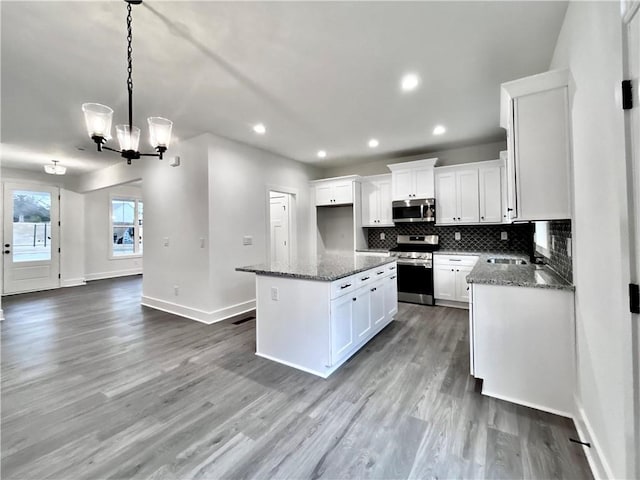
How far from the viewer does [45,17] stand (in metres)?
1.80

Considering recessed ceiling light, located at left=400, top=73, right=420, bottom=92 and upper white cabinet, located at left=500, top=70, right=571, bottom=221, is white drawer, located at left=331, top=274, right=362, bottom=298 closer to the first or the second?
upper white cabinet, located at left=500, top=70, right=571, bottom=221

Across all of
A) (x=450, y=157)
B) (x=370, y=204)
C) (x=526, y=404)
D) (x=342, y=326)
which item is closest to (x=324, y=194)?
(x=370, y=204)

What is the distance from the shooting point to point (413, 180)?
489cm

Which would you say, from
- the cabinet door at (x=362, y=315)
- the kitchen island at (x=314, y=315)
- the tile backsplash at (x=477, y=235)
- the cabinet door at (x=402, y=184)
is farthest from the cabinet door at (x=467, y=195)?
the cabinet door at (x=362, y=315)

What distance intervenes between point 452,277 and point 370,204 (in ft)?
6.71

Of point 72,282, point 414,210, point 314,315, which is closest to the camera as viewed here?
point 314,315

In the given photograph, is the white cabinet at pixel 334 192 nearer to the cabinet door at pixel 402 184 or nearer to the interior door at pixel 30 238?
the cabinet door at pixel 402 184

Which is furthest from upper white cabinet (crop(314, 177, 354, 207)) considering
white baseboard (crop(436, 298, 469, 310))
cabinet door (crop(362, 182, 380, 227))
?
white baseboard (crop(436, 298, 469, 310))

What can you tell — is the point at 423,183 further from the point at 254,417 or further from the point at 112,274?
the point at 112,274

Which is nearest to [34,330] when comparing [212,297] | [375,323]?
[212,297]

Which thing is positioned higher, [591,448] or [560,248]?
[560,248]

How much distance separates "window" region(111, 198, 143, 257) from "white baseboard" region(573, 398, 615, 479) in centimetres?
977

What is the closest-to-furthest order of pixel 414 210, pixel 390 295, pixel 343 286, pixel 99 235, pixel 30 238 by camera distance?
pixel 343 286
pixel 390 295
pixel 414 210
pixel 30 238
pixel 99 235

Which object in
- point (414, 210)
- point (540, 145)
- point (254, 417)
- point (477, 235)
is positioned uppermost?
point (540, 145)
